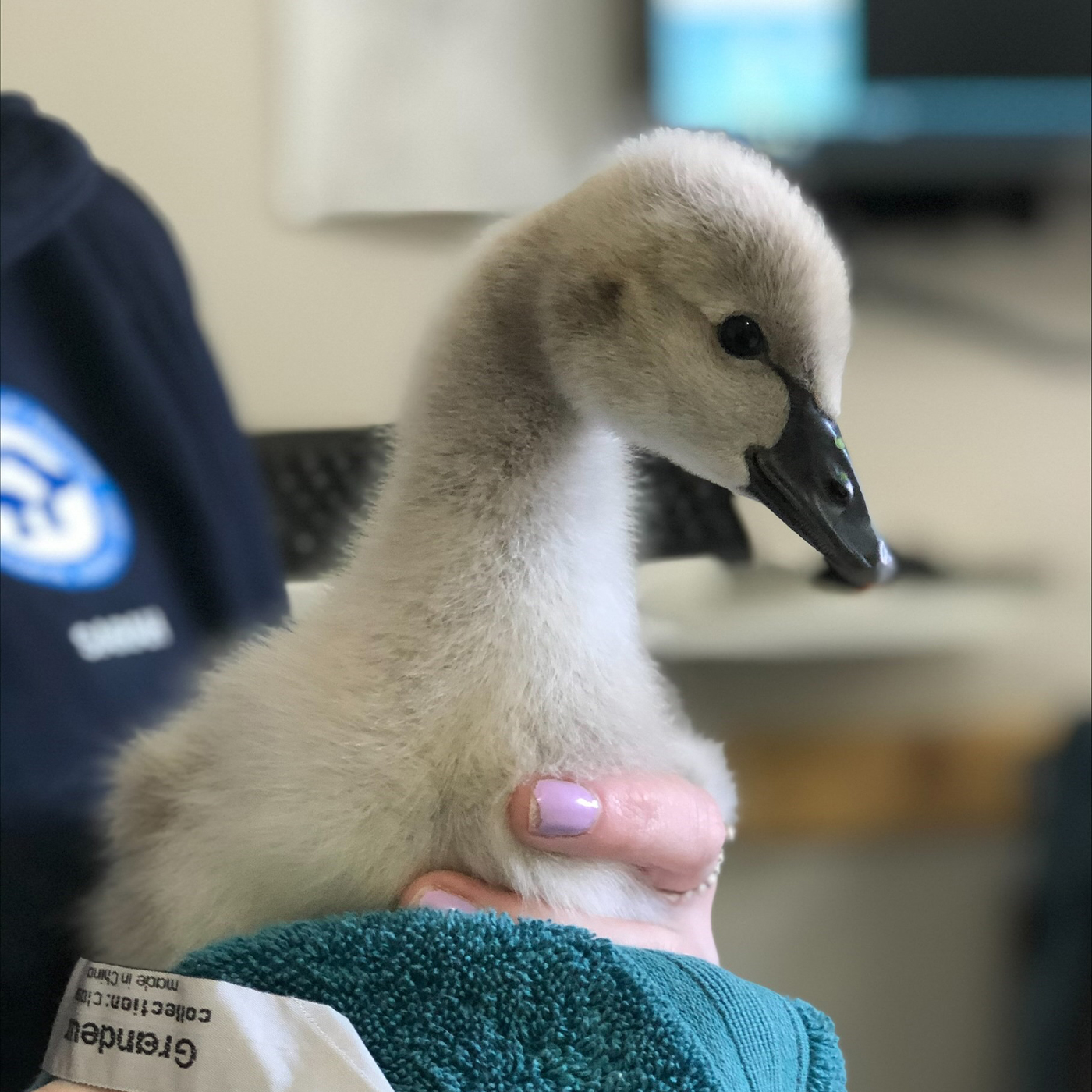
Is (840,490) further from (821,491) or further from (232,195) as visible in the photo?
(232,195)

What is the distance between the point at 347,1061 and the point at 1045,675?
1048mm

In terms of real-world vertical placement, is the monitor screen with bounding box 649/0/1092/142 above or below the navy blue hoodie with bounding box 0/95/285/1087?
above

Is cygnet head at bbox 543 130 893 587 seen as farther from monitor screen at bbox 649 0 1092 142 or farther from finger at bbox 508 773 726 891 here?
monitor screen at bbox 649 0 1092 142

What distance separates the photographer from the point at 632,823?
14.5 inches

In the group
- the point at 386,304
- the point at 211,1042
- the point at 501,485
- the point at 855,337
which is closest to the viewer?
the point at 211,1042

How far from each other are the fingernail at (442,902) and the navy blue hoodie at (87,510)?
227 millimetres

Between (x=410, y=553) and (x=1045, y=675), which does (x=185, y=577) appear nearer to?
(x=410, y=553)

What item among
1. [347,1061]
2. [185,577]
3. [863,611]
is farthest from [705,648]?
[347,1061]

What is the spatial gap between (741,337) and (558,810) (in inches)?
5.9

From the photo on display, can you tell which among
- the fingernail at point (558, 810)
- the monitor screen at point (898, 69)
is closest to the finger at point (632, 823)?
the fingernail at point (558, 810)

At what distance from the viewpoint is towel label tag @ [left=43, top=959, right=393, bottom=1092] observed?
28 centimetres

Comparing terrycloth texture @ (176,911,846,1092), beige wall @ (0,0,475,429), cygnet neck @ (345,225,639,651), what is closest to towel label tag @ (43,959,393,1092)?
terrycloth texture @ (176,911,846,1092)

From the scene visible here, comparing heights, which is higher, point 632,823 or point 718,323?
point 718,323

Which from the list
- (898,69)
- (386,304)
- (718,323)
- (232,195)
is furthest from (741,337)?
(898,69)
